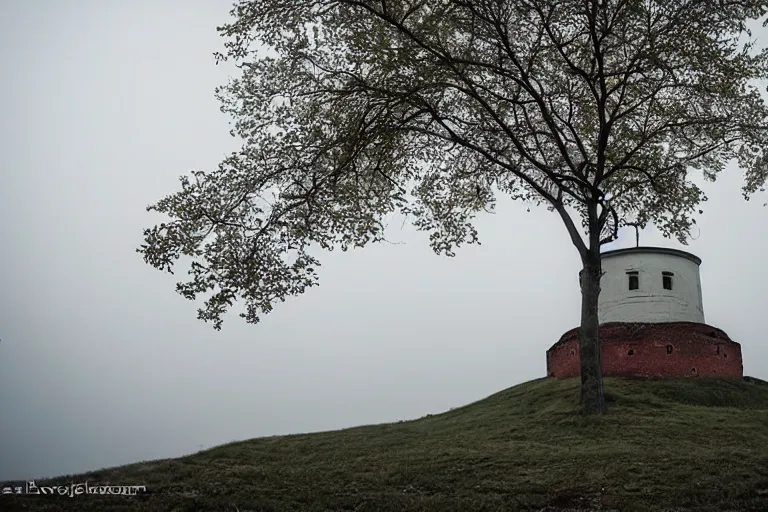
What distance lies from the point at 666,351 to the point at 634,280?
4536mm

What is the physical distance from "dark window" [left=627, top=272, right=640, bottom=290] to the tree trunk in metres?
11.7

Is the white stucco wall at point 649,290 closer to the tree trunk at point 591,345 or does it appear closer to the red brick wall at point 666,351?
the red brick wall at point 666,351

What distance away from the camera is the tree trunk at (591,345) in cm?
2352

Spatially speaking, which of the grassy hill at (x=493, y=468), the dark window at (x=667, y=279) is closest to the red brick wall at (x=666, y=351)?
the dark window at (x=667, y=279)

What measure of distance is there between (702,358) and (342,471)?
21052 millimetres

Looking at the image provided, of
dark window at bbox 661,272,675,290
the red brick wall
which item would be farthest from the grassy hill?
dark window at bbox 661,272,675,290

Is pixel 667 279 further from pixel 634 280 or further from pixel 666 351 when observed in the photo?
pixel 666 351

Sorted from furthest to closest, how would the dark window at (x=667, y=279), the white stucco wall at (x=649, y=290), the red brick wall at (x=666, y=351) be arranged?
the dark window at (x=667, y=279), the white stucco wall at (x=649, y=290), the red brick wall at (x=666, y=351)

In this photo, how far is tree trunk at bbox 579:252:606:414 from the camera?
77.2 feet

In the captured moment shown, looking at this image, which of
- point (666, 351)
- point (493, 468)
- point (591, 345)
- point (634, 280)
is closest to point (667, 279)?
point (634, 280)

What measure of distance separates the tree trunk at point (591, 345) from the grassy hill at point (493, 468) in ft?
2.65

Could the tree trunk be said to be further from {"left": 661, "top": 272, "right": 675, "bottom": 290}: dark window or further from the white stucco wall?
{"left": 661, "top": 272, "right": 675, "bottom": 290}: dark window

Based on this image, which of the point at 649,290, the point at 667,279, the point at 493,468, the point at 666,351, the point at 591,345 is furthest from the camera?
the point at 667,279

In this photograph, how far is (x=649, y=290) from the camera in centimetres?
3425
